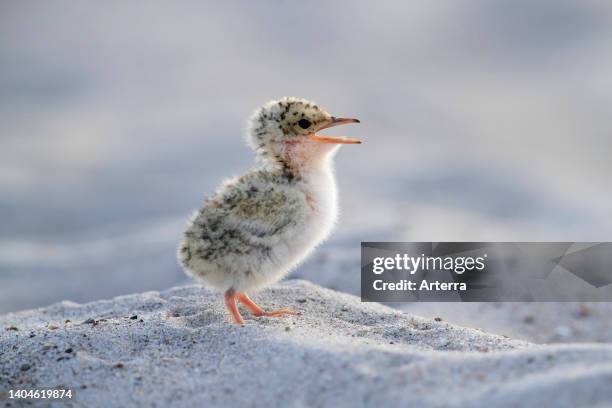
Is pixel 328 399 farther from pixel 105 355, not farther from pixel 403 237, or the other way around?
pixel 403 237

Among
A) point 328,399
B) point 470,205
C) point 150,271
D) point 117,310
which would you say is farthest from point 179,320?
point 470,205

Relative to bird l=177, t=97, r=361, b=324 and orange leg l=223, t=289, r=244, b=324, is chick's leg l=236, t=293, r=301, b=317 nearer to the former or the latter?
bird l=177, t=97, r=361, b=324

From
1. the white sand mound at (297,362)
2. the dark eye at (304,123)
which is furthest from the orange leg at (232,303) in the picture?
the dark eye at (304,123)

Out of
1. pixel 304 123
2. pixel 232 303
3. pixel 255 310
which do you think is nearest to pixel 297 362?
pixel 232 303

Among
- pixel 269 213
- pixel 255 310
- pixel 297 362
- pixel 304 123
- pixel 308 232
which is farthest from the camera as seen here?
pixel 304 123

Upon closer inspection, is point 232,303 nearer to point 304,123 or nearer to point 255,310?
point 255,310

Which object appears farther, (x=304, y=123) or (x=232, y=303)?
(x=304, y=123)

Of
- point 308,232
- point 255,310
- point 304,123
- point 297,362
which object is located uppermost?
point 304,123

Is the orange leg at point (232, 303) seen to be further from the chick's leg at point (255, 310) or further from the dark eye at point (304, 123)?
the dark eye at point (304, 123)

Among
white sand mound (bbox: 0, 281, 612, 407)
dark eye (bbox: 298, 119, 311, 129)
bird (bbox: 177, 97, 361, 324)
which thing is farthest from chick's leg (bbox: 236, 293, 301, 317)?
dark eye (bbox: 298, 119, 311, 129)
